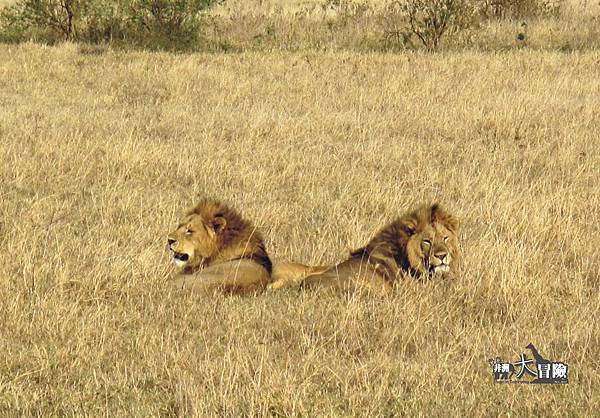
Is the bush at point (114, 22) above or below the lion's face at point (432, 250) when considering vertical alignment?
above

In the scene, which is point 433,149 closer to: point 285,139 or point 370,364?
point 285,139

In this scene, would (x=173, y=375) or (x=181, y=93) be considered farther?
(x=181, y=93)

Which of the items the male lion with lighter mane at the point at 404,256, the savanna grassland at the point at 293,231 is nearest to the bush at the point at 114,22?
the savanna grassland at the point at 293,231

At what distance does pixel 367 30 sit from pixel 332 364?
746 inches

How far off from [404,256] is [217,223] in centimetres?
132

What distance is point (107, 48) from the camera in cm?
1953

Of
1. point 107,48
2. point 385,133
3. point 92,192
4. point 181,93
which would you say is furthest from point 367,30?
point 92,192

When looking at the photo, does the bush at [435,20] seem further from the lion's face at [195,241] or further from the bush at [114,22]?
the lion's face at [195,241]

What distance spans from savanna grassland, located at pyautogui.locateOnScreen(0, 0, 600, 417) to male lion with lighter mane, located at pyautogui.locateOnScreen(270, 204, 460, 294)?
0.51ft

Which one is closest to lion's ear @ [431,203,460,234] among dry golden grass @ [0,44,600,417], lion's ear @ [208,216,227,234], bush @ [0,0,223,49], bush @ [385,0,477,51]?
dry golden grass @ [0,44,600,417]

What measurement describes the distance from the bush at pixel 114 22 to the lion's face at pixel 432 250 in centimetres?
1576

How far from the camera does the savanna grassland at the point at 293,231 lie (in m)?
4.60

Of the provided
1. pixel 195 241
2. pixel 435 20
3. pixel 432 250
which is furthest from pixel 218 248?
pixel 435 20

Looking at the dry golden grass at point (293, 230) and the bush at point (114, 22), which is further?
the bush at point (114, 22)
